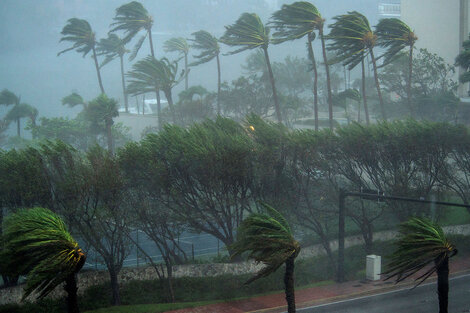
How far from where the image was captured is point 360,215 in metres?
33.0

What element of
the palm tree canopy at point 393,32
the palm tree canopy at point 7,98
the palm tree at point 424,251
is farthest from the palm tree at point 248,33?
the palm tree canopy at point 7,98

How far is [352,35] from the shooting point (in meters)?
41.8

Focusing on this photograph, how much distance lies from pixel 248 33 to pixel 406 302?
28381 mm

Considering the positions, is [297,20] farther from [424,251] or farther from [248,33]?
[424,251]

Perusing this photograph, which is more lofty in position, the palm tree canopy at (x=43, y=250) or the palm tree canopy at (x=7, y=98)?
the palm tree canopy at (x=7, y=98)

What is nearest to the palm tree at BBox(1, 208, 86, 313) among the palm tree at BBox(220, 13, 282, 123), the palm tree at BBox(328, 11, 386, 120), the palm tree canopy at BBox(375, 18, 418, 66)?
the palm tree at BBox(328, 11, 386, 120)

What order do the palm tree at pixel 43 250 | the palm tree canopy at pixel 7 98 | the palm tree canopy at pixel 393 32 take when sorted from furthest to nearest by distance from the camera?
the palm tree canopy at pixel 7 98
the palm tree canopy at pixel 393 32
the palm tree at pixel 43 250

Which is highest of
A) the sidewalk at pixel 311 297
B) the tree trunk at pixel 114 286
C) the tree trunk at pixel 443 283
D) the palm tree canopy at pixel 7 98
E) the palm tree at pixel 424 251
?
the palm tree canopy at pixel 7 98

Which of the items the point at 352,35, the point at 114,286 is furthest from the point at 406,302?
the point at 352,35

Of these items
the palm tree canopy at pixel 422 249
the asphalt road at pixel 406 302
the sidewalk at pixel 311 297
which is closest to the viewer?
the palm tree canopy at pixel 422 249

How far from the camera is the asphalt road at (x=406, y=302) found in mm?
22109

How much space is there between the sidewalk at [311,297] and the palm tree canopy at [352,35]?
1927cm

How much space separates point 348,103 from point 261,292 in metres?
64.1

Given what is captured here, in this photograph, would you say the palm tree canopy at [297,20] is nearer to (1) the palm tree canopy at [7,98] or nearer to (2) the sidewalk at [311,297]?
(2) the sidewalk at [311,297]
